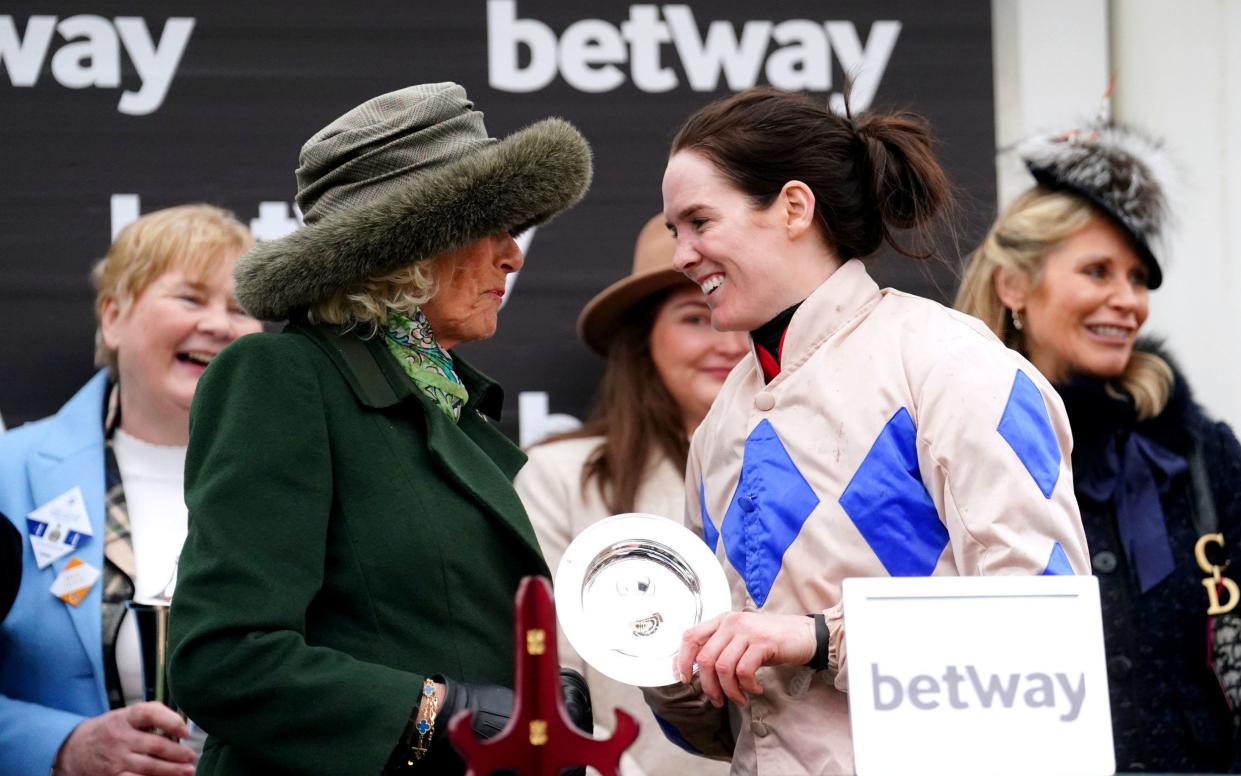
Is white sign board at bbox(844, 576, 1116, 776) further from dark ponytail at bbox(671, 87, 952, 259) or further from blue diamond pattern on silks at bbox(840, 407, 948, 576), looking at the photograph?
dark ponytail at bbox(671, 87, 952, 259)

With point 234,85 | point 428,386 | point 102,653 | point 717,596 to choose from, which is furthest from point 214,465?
point 234,85

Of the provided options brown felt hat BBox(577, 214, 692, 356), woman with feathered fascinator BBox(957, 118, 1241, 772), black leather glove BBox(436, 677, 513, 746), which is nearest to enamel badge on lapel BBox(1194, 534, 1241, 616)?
woman with feathered fascinator BBox(957, 118, 1241, 772)

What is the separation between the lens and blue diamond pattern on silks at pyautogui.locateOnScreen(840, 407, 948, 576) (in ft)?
8.33

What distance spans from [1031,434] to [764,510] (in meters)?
0.44

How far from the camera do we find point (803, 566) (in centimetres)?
259

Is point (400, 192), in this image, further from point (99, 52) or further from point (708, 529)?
point (99, 52)

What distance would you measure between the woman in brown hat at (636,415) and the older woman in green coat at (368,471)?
1273 millimetres

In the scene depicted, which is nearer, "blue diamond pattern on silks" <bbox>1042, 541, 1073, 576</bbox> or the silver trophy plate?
"blue diamond pattern on silks" <bbox>1042, 541, 1073, 576</bbox>

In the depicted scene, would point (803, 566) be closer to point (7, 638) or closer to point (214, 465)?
point (214, 465)

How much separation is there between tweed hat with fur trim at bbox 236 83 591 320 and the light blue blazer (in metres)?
1.32

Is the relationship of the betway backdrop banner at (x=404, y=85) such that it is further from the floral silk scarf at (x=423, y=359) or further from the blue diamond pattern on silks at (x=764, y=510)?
the blue diamond pattern on silks at (x=764, y=510)

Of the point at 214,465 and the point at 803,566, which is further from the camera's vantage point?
the point at 803,566

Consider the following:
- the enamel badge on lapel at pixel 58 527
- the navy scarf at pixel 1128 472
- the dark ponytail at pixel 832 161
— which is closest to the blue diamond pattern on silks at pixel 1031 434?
the dark ponytail at pixel 832 161

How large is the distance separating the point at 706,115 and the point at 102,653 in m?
1.83
